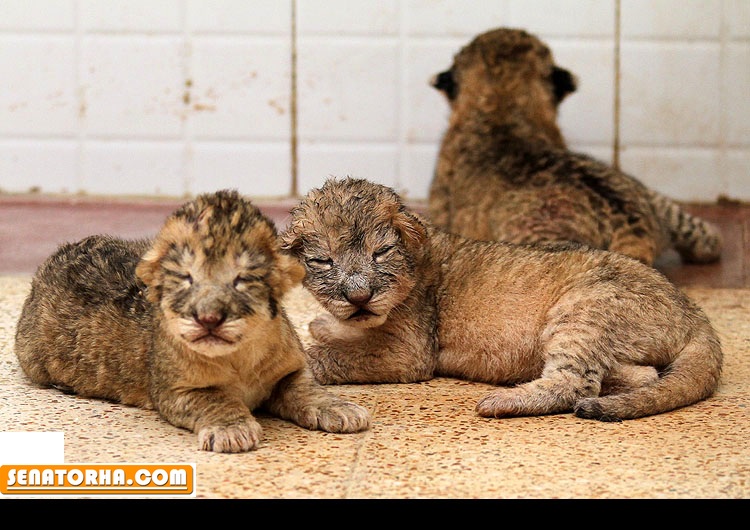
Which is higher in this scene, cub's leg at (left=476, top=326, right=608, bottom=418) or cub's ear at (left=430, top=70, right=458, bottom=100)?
cub's ear at (left=430, top=70, right=458, bottom=100)

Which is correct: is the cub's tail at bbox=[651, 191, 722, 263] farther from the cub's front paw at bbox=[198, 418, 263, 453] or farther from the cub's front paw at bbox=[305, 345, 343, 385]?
the cub's front paw at bbox=[198, 418, 263, 453]

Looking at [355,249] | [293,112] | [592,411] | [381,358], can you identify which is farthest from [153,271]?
[293,112]

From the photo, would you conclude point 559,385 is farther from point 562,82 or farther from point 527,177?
point 562,82

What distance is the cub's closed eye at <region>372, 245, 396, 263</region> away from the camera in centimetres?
471

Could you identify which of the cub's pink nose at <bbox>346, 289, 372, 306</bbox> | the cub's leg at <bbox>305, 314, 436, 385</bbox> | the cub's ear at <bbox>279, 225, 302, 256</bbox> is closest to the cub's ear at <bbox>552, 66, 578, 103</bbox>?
the cub's leg at <bbox>305, 314, 436, 385</bbox>

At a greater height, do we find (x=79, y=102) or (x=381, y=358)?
(x=79, y=102)

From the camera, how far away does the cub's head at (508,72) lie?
7.35m

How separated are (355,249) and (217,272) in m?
0.95

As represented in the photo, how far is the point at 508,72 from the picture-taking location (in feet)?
24.2

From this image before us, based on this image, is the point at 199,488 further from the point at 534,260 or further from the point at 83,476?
the point at 534,260

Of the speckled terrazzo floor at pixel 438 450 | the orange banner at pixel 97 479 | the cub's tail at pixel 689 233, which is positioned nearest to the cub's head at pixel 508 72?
the cub's tail at pixel 689 233

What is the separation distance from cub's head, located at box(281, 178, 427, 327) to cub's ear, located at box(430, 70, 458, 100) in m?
2.88

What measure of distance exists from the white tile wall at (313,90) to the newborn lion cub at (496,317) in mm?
3387

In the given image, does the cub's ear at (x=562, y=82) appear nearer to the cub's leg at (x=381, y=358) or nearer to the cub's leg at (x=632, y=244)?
the cub's leg at (x=632, y=244)
